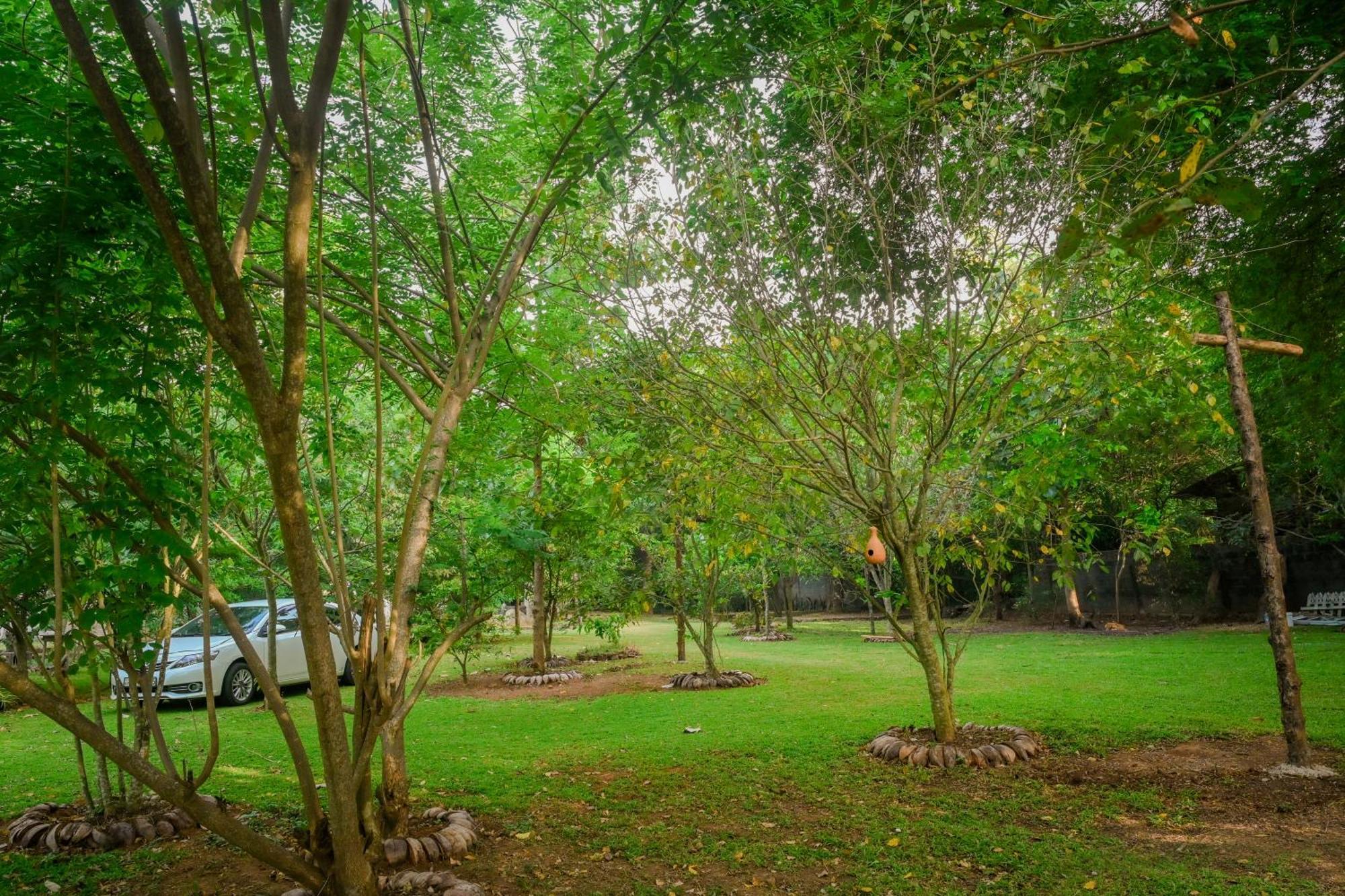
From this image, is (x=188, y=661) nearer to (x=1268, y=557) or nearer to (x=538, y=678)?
(x=538, y=678)

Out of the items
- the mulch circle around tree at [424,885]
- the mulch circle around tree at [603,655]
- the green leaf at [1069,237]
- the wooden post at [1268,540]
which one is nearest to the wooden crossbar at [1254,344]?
the wooden post at [1268,540]

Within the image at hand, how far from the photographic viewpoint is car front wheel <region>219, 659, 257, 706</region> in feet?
34.2

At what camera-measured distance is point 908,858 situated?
411 centimetres

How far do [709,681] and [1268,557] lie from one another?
6.68 m

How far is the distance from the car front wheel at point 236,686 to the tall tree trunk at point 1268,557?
10.9 meters

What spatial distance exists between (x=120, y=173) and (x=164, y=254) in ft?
0.99

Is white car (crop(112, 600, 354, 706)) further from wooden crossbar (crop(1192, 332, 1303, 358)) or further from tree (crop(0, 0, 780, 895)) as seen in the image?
wooden crossbar (crop(1192, 332, 1303, 358))

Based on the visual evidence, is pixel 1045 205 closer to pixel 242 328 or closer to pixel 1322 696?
pixel 242 328

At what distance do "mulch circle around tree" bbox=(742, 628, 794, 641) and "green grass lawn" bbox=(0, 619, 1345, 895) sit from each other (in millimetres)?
6458

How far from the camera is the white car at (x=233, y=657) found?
980 cm

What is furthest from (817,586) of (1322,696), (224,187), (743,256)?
(224,187)

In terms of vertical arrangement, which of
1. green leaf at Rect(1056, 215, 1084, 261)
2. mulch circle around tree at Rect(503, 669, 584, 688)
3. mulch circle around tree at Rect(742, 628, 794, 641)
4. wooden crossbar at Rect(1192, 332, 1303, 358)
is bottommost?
mulch circle around tree at Rect(742, 628, 794, 641)

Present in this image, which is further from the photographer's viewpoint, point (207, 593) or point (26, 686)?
point (207, 593)

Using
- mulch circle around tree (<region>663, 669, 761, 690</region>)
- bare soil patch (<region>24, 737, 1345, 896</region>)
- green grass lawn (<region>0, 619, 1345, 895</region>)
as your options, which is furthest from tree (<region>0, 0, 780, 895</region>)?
mulch circle around tree (<region>663, 669, 761, 690</region>)
